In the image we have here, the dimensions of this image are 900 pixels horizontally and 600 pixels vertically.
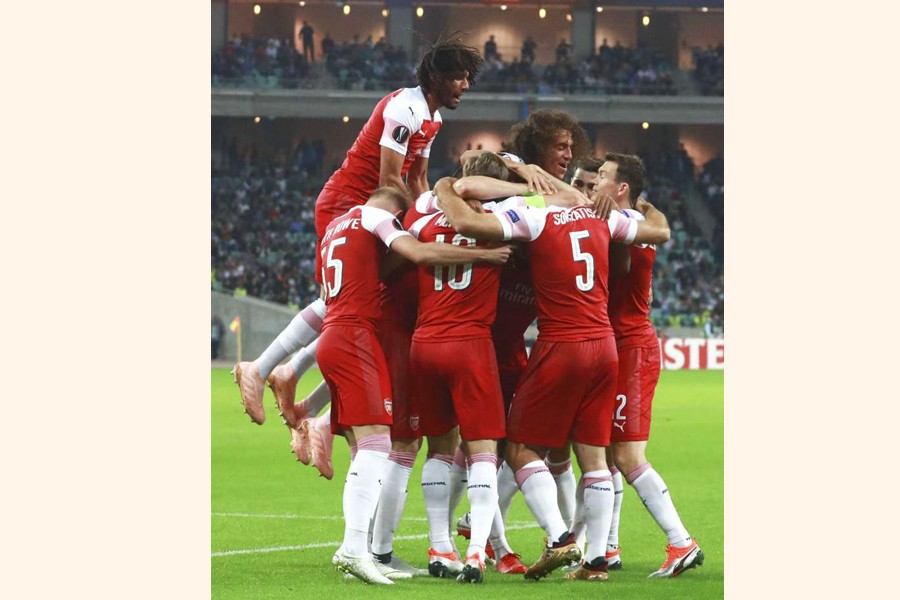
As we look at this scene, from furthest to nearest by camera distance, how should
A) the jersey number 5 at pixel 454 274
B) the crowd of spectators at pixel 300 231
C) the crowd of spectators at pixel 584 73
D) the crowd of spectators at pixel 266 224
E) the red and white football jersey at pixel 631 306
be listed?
1. the crowd of spectators at pixel 584 73
2. the crowd of spectators at pixel 300 231
3. the crowd of spectators at pixel 266 224
4. the red and white football jersey at pixel 631 306
5. the jersey number 5 at pixel 454 274

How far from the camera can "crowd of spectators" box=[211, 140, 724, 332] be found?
1436 inches

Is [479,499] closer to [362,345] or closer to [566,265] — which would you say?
[362,345]

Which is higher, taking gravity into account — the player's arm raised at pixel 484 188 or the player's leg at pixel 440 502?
the player's arm raised at pixel 484 188

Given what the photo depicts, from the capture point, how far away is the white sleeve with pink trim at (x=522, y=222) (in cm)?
631

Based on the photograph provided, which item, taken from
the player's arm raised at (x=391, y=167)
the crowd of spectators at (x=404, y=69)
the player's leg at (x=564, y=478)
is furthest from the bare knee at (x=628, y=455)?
the crowd of spectators at (x=404, y=69)

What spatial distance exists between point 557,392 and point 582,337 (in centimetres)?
29

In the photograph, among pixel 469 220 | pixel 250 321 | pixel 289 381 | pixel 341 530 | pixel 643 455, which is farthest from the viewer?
pixel 250 321

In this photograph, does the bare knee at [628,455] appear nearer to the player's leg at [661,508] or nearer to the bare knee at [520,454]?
the player's leg at [661,508]

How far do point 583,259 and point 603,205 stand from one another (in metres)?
0.33

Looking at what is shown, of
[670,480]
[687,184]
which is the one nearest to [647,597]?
[670,480]

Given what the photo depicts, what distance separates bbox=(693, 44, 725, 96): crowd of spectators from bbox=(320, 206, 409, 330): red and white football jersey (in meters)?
37.2

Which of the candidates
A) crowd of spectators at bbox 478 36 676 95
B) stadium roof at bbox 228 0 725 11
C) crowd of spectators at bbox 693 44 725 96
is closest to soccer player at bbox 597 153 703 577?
crowd of spectators at bbox 478 36 676 95

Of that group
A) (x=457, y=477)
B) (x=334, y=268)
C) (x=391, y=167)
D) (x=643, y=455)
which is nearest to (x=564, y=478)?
(x=457, y=477)

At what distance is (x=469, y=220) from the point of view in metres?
6.24
